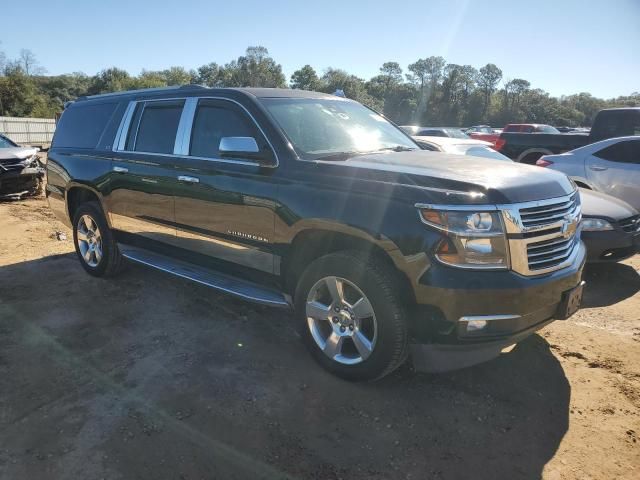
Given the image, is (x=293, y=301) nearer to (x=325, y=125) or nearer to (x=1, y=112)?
(x=325, y=125)

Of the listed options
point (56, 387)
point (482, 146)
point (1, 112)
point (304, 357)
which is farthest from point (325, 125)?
point (1, 112)

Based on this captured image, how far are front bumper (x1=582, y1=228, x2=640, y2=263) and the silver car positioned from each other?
2431mm

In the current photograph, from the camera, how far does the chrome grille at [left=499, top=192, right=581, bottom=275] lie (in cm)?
276

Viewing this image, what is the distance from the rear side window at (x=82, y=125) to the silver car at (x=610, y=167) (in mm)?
6705

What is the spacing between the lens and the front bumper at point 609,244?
5.17 meters

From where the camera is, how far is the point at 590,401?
315 cm

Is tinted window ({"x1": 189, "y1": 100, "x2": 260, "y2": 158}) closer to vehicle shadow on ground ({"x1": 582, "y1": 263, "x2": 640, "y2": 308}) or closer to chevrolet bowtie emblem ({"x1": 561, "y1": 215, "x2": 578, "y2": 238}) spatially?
chevrolet bowtie emblem ({"x1": 561, "y1": 215, "x2": 578, "y2": 238})

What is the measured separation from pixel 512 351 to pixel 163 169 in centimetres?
328

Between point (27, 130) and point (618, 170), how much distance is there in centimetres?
3498

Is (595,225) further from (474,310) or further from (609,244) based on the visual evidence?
(474,310)

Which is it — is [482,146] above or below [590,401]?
above

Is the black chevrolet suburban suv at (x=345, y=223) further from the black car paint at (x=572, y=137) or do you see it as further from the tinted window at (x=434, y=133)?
the tinted window at (x=434, y=133)

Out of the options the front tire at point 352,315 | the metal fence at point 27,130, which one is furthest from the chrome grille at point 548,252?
the metal fence at point 27,130

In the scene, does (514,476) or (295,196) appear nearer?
(514,476)
